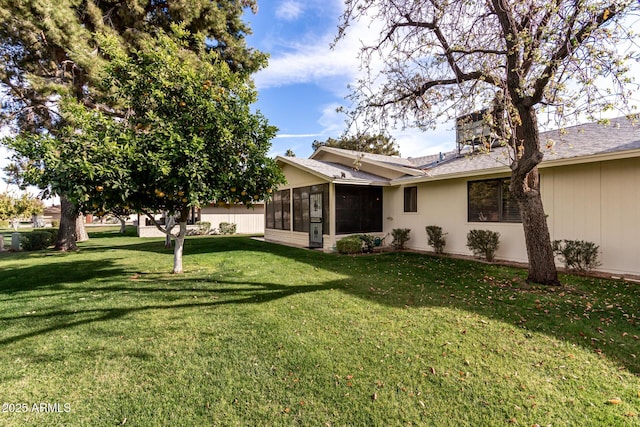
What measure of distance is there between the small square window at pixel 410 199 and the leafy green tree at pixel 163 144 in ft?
20.5

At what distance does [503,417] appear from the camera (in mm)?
2447

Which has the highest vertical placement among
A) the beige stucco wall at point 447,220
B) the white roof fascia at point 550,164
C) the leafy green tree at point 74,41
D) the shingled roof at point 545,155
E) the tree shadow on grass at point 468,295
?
the leafy green tree at point 74,41

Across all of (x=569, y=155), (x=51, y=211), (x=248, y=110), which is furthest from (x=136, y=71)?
(x=51, y=211)

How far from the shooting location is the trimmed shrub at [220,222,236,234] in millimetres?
21828

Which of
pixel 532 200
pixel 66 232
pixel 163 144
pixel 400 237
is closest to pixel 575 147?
pixel 532 200

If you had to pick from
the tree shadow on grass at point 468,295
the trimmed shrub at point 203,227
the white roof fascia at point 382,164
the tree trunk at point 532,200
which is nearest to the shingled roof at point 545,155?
A: the white roof fascia at point 382,164

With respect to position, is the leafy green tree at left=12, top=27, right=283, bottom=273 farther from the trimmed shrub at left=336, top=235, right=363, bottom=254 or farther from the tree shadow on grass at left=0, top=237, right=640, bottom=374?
the trimmed shrub at left=336, top=235, right=363, bottom=254

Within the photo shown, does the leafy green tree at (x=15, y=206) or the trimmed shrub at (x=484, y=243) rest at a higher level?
the leafy green tree at (x=15, y=206)

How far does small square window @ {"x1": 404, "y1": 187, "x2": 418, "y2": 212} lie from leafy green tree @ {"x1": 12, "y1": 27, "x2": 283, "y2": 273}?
20.5 ft

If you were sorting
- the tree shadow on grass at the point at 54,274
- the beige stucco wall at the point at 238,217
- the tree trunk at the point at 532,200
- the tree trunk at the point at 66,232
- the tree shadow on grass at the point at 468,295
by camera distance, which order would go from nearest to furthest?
the tree shadow on grass at the point at 468,295
the tree trunk at the point at 532,200
the tree shadow on grass at the point at 54,274
the tree trunk at the point at 66,232
the beige stucco wall at the point at 238,217

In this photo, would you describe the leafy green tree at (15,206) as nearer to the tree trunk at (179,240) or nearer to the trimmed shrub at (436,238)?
the tree trunk at (179,240)

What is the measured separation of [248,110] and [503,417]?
22.9 feet

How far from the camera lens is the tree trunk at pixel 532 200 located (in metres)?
6.05

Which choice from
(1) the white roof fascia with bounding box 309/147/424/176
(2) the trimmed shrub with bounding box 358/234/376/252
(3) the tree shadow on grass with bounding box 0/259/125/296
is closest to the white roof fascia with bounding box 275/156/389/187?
(1) the white roof fascia with bounding box 309/147/424/176
